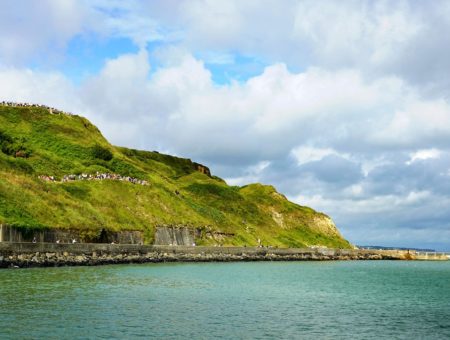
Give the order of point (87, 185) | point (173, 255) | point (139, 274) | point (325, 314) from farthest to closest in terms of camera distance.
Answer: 1. point (87, 185)
2. point (173, 255)
3. point (139, 274)
4. point (325, 314)

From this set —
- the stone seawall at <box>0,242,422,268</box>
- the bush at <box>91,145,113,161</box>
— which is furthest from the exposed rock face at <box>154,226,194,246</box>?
the bush at <box>91,145,113,161</box>

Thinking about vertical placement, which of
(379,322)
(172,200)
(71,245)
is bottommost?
(379,322)

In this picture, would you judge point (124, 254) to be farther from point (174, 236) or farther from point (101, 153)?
point (101, 153)

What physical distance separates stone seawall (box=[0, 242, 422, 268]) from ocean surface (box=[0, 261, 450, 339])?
6.13 metres

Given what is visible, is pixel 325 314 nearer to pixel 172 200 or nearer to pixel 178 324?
pixel 178 324

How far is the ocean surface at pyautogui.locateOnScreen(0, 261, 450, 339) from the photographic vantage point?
29.7 metres

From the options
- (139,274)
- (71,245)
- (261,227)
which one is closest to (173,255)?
(71,245)

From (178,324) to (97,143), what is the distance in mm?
116560

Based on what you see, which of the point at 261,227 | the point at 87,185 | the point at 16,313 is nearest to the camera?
the point at 16,313

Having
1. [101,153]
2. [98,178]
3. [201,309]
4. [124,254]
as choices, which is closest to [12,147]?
[98,178]

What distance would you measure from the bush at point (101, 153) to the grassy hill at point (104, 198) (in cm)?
24

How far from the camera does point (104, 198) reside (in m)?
108

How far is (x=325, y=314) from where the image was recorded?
38.5m

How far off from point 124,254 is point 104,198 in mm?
25934
